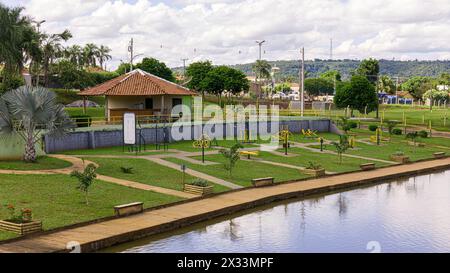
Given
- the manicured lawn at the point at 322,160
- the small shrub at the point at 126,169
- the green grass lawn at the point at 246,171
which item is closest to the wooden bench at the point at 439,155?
the manicured lawn at the point at 322,160

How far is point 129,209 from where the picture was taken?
2225 centimetres

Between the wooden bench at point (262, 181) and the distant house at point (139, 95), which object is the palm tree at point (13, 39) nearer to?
the distant house at point (139, 95)

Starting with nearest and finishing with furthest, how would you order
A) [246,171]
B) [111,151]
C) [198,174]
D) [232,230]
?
1. [232,230]
2. [198,174]
3. [246,171]
4. [111,151]

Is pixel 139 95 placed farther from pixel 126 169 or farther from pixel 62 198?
pixel 62 198

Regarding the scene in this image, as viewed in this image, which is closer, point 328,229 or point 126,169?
point 328,229

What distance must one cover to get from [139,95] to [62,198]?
31792 millimetres

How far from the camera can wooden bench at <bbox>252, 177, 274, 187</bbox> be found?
29.1 m

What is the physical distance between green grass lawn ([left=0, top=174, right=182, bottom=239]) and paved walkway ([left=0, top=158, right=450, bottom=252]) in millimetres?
860

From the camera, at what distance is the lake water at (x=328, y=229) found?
19719 mm

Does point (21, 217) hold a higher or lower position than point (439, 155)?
higher

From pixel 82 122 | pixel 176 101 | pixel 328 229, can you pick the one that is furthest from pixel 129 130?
pixel 176 101

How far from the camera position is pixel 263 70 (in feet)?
552

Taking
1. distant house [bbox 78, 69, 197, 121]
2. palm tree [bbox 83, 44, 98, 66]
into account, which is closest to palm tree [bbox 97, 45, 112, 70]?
palm tree [bbox 83, 44, 98, 66]

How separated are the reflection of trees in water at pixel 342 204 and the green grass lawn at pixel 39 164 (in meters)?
13.9
